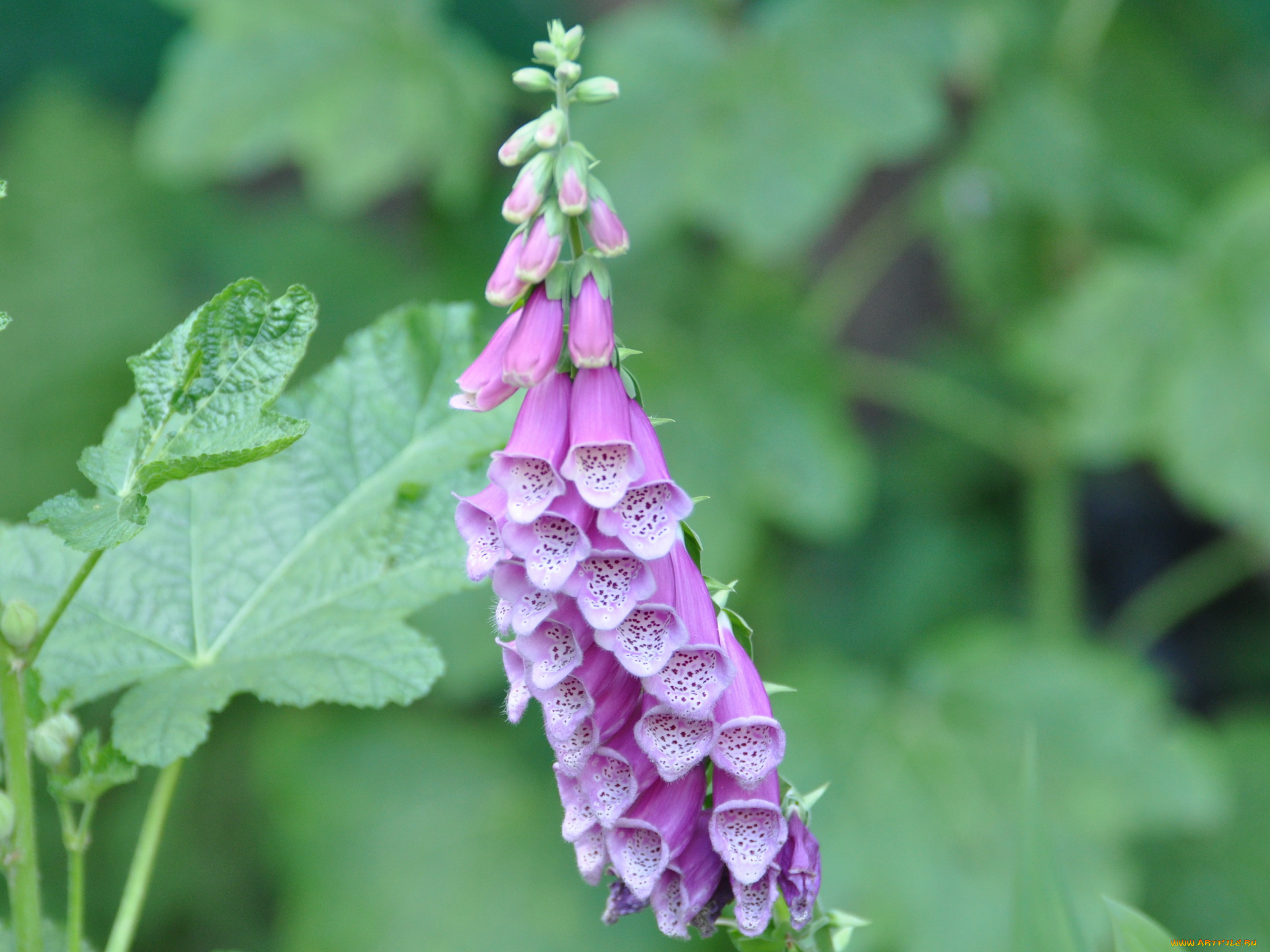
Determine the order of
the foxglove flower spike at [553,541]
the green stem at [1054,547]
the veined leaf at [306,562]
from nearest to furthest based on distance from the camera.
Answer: the foxglove flower spike at [553,541]
the veined leaf at [306,562]
the green stem at [1054,547]

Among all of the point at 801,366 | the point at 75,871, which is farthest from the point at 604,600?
the point at 801,366

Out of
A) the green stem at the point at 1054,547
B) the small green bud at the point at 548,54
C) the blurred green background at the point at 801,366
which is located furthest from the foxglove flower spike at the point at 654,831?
the green stem at the point at 1054,547

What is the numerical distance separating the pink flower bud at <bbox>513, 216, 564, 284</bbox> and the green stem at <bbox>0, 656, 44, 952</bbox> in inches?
17.7

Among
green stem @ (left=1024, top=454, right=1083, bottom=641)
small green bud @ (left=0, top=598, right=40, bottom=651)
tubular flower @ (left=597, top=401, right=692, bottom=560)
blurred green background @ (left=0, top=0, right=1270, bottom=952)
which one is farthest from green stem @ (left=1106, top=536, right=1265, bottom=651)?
small green bud @ (left=0, top=598, right=40, bottom=651)

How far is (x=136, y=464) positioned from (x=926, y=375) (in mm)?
3418

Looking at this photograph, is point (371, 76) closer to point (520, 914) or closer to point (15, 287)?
point (15, 287)

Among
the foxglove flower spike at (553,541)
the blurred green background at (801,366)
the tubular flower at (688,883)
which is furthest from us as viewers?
the blurred green background at (801,366)

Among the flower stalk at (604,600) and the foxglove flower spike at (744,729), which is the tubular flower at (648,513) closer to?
the flower stalk at (604,600)

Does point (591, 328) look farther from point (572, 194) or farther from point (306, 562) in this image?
point (306, 562)

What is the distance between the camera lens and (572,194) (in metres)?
0.75

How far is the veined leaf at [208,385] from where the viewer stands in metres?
0.82

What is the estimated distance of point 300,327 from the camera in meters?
0.86

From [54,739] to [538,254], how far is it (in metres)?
0.53

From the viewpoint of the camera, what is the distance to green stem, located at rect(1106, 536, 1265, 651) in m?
→ 3.22
